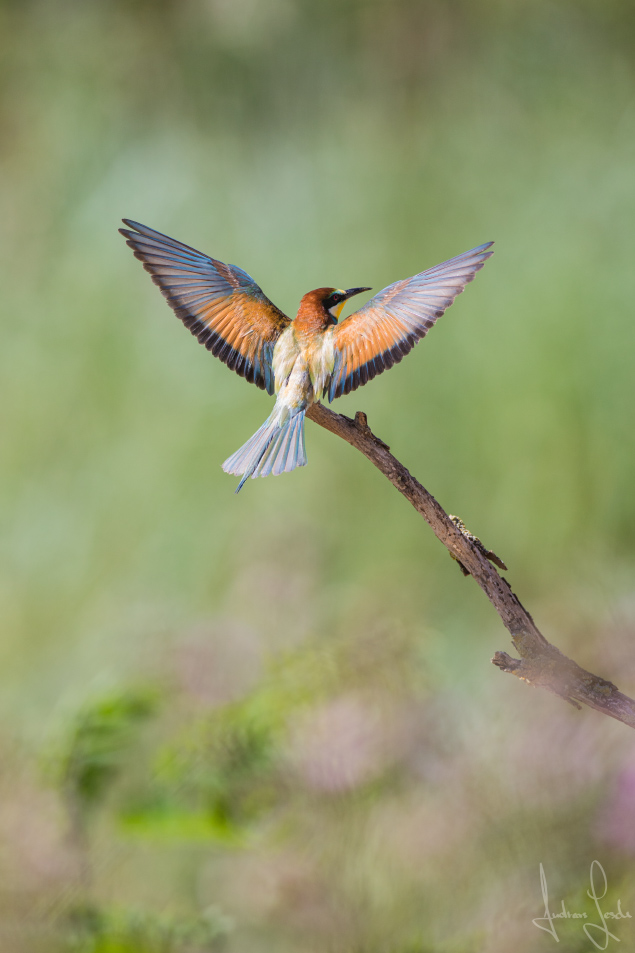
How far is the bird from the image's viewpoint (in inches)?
11.7

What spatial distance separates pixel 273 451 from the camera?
1.01 feet

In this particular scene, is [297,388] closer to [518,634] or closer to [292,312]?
[518,634]

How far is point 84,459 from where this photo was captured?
1469mm

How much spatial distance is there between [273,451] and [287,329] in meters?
0.05

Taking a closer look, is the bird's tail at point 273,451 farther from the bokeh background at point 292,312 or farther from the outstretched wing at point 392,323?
the bokeh background at point 292,312

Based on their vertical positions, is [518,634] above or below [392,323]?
below

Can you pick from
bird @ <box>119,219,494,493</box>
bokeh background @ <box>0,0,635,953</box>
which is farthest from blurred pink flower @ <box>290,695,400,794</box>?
bird @ <box>119,219,494,493</box>

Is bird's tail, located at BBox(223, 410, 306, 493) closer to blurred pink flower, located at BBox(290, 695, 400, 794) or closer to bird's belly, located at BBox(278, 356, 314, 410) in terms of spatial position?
bird's belly, located at BBox(278, 356, 314, 410)

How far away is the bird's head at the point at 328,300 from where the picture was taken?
33 centimetres

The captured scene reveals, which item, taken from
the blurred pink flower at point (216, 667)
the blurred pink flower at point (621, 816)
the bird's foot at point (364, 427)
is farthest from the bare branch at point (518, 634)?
the blurred pink flower at point (216, 667)

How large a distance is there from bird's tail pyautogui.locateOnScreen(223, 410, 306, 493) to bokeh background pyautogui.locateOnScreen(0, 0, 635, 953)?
16.3 inches

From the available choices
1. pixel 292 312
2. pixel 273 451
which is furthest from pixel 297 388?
pixel 292 312

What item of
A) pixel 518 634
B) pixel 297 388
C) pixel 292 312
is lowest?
pixel 518 634

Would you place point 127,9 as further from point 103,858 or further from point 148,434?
point 103,858
